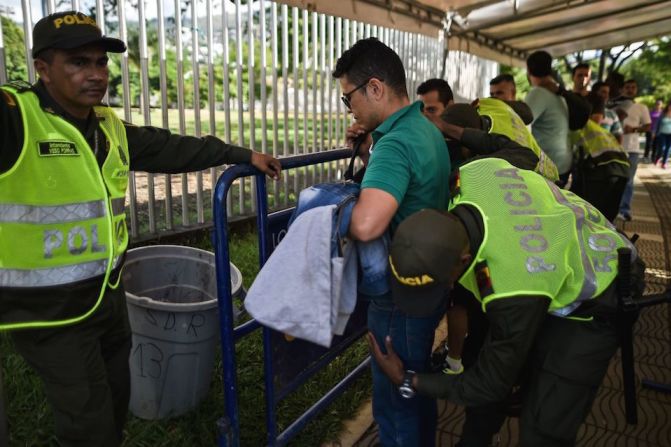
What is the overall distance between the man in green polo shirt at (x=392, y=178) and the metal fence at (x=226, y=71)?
9.58 feet

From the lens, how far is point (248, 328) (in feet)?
7.24

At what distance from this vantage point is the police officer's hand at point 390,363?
6.03ft

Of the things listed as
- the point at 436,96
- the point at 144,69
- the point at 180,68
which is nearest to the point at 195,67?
A: the point at 180,68

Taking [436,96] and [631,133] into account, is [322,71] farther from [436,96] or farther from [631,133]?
[631,133]

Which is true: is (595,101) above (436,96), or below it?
above

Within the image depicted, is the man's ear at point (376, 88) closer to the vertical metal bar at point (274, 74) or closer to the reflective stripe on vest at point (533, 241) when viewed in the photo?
the reflective stripe on vest at point (533, 241)

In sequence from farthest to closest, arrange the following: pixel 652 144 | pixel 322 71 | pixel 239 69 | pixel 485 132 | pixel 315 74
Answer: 1. pixel 652 144
2. pixel 322 71
3. pixel 315 74
4. pixel 239 69
5. pixel 485 132

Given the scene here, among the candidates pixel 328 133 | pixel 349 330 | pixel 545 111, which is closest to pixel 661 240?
pixel 545 111

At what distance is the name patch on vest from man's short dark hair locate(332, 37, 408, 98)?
957mm

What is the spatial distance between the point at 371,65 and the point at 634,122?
729cm

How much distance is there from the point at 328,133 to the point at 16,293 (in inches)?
208

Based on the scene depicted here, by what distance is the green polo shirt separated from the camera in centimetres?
166

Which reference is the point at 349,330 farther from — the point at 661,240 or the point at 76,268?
the point at 661,240

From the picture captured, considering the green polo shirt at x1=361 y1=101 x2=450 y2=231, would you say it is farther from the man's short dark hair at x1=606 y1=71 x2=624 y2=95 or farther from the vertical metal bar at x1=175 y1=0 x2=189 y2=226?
the man's short dark hair at x1=606 y1=71 x2=624 y2=95
